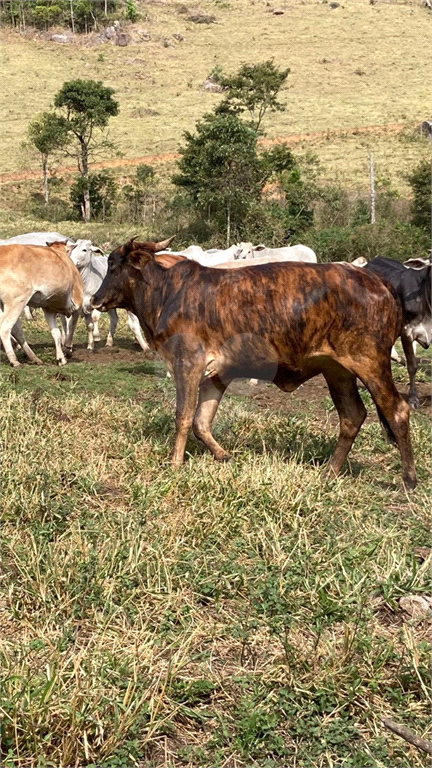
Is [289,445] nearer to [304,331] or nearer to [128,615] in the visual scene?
[304,331]

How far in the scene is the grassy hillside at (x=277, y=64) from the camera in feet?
152

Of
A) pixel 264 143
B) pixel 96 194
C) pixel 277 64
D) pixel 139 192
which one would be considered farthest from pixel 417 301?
pixel 277 64

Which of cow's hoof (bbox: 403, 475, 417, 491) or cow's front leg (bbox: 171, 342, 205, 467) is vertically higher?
cow's front leg (bbox: 171, 342, 205, 467)

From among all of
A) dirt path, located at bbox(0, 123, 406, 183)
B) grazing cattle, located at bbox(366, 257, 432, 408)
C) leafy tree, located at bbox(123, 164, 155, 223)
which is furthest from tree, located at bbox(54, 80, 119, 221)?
grazing cattle, located at bbox(366, 257, 432, 408)

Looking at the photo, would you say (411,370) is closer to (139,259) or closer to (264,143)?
(139,259)

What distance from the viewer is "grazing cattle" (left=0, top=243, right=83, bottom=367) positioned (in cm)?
1033

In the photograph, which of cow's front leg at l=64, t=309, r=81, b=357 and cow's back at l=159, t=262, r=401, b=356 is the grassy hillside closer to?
cow's front leg at l=64, t=309, r=81, b=357

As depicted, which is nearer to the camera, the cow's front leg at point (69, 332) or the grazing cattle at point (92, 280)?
the cow's front leg at point (69, 332)

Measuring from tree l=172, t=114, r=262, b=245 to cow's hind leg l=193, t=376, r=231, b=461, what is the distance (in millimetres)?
22381

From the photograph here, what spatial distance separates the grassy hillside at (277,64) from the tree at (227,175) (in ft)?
28.1

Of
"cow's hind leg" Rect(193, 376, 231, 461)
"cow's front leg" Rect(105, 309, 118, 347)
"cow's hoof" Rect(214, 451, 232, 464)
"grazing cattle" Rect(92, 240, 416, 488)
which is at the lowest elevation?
"cow's front leg" Rect(105, 309, 118, 347)

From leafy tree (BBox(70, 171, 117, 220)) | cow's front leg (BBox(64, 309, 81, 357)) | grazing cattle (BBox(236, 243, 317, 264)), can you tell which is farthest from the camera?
leafy tree (BBox(70, 171, 117, 220))

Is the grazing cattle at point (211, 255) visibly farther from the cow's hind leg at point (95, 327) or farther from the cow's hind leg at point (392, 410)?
the cow's hind leg at point (392, 410)

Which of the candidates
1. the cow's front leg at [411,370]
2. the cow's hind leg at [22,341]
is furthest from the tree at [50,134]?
the cow's front leg at [411,370]
